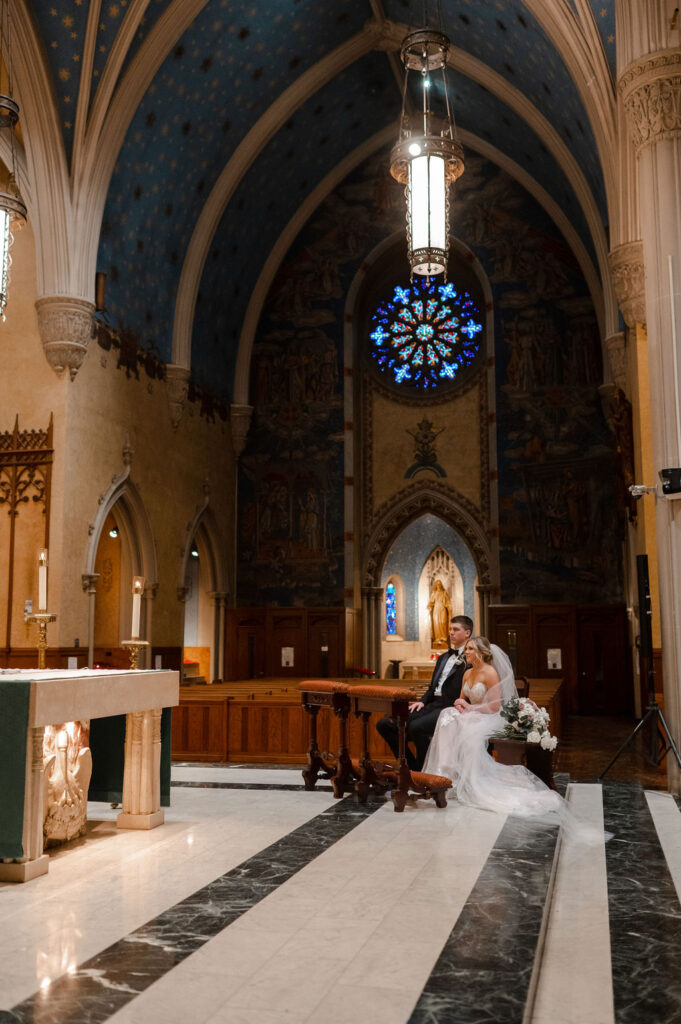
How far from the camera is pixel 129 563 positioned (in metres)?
16.6

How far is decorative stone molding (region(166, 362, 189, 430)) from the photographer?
1714 cm

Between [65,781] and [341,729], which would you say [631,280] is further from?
[65,781]

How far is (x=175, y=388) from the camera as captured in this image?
17172mm

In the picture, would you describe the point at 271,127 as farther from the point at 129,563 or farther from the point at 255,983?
the point at 255,983

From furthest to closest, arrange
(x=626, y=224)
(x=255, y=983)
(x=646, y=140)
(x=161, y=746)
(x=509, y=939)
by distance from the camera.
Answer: (x=626, y=224) < (x=646, y=140) < (x=161, y=746) < (x=509, y=939) < (x=255, y=983)

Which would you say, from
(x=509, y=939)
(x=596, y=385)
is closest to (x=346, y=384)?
(x=596, y=385)

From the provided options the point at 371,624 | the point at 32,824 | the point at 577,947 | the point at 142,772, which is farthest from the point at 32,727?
the point at 371,624

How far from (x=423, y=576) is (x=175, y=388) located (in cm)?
1097

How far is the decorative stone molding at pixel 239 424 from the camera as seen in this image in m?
20.2

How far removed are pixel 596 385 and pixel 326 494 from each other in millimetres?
6003

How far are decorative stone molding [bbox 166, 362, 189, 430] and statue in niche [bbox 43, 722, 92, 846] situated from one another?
11377 mm

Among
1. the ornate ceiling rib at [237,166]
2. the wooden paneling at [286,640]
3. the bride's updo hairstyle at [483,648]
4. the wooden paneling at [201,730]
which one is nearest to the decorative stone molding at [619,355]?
the ornate ceiling rib at [237,166]

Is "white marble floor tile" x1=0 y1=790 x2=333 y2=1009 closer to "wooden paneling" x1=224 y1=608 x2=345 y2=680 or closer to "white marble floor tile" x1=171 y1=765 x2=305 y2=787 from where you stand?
"white marble floor tile" x1=171 y1=765 x2=305 y2=787

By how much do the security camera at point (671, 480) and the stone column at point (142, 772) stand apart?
4480 millimetres
